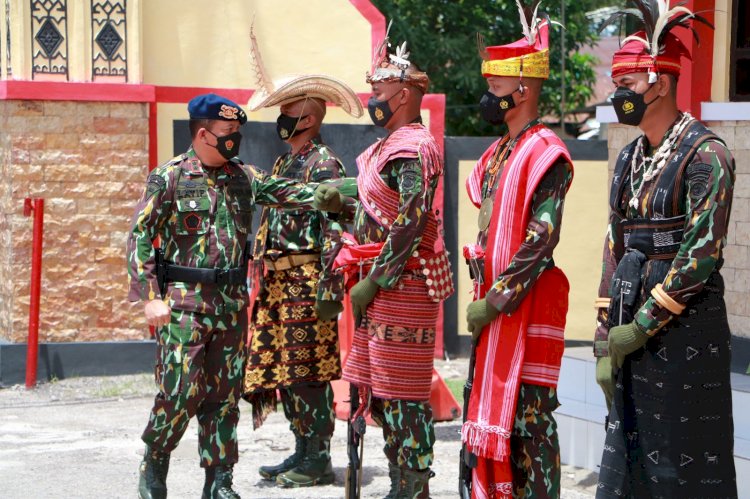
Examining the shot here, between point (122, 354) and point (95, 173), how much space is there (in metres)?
1.48

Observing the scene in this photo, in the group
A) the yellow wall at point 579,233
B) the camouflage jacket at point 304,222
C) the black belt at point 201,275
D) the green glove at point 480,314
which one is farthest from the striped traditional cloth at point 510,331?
the yellow wall at point 579,233

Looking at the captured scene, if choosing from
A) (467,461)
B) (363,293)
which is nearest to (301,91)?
(363,293)

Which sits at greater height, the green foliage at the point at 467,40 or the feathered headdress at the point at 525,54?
the green foliage at the point at 467,40

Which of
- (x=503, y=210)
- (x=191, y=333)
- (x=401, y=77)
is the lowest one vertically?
(x=191, y=333)

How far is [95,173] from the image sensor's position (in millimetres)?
9305

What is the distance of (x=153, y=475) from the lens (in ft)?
18.9

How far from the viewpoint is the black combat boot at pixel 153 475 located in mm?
5738

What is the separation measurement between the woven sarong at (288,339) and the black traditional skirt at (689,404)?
101 inches

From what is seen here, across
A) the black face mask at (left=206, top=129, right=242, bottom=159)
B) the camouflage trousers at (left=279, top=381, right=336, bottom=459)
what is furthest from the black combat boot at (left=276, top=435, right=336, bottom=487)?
the black face mask at (left=206, top=129, right=242, bottom=159)

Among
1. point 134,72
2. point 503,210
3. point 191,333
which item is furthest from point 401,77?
point 134,72

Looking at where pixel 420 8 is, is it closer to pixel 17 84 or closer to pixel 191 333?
pixel 17 84

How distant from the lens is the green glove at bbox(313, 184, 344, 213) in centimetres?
582

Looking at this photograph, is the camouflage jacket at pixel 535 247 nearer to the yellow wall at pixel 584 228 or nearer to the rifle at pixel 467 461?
the rifle at pixel 467 461

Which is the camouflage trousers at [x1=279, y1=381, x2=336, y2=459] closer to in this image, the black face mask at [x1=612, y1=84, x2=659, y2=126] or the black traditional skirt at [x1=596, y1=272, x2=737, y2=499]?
the black traditional skirt at [x1=596, y1=272, x2=737, y2=499]
